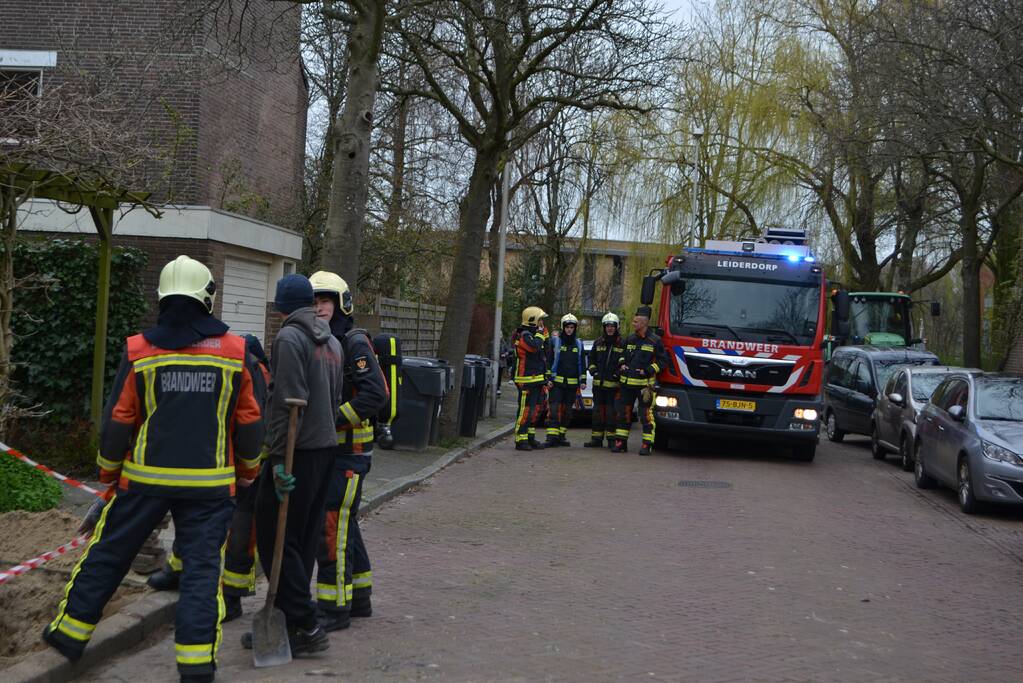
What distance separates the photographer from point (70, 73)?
17.0 m

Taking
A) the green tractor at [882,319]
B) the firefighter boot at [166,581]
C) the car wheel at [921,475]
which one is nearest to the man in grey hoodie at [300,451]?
the firefighter boot at [166,581]

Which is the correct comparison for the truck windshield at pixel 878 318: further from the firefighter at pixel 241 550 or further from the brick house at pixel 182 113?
the firefighter at pixel 241 550

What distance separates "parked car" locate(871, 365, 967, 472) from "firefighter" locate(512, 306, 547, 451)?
5.03 m

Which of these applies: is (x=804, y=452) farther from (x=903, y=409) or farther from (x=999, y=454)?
(x=999, y=454)

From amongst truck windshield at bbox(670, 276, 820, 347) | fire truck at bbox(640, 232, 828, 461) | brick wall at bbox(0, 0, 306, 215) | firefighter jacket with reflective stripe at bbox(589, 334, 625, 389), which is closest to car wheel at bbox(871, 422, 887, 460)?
fire truck at bbox(640, 232, 828, 461)

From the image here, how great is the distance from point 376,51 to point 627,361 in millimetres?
6370

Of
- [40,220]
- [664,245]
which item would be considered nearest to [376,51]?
[40,220]

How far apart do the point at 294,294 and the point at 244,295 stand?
1151cm

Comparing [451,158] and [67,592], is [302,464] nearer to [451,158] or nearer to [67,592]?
[67,592]

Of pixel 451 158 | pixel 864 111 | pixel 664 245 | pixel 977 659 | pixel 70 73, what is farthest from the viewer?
pixel 664 245

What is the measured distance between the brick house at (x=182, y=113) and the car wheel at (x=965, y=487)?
9.60 meters

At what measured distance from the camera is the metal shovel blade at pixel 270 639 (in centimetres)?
582

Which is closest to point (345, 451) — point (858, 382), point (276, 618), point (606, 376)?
point (276, 618)

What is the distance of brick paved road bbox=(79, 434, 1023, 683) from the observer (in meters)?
6.08
